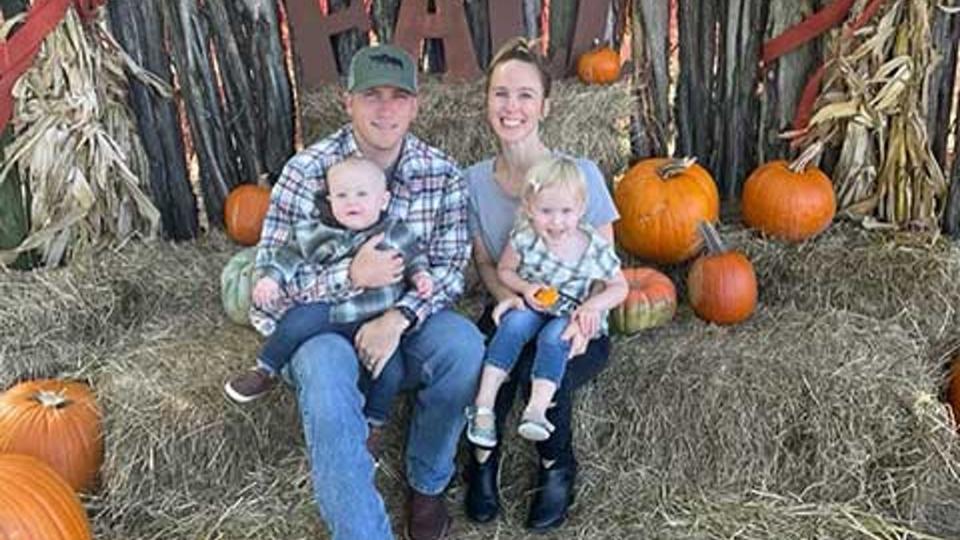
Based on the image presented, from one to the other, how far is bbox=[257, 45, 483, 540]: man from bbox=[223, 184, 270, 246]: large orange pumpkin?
0.88 meters

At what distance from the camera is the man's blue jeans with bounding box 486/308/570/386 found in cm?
298

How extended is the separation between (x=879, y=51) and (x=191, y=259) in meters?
2.60

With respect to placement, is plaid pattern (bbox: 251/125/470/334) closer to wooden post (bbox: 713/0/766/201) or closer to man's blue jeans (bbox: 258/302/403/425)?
man's blue jeans (bbox: 258/302/403/425)

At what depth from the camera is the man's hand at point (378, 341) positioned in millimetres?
2943

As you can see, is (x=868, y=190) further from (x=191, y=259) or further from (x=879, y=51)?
(x=191, y=259)

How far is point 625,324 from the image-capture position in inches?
135

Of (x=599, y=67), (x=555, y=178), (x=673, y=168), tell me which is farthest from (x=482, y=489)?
(x=599, y=67)

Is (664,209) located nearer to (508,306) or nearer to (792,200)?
(792,200)

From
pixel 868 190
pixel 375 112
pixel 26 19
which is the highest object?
pixel 26 19

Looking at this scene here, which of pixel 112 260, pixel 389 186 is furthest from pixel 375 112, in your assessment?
pixel 112 260

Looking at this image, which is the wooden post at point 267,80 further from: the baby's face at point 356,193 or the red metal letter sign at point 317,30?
the baby's face at point 356,193

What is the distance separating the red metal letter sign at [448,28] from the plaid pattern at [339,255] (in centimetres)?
116

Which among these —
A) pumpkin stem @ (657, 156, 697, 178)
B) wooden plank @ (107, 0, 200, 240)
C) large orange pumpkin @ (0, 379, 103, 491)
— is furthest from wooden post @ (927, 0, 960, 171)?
large orange pumpkin @ (0, 379, 103, 491)

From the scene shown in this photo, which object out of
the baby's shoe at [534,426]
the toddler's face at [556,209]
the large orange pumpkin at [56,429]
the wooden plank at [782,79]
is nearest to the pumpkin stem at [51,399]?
the large orange pumpkin at [56,429]
